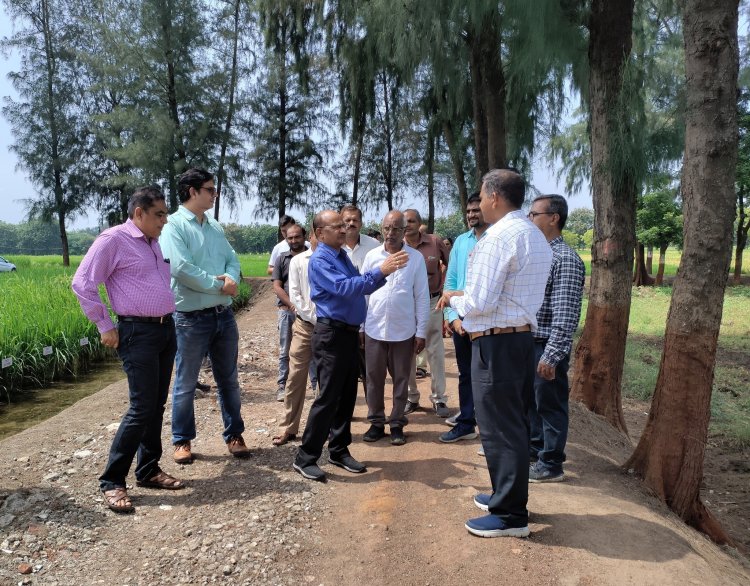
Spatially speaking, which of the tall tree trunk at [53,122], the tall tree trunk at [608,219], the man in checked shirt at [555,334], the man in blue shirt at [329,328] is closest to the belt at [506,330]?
the man in checked shirt at [555,334]

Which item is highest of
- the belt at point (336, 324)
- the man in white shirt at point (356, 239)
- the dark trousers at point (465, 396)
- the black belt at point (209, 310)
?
the man in white shirt at point (356, 239)

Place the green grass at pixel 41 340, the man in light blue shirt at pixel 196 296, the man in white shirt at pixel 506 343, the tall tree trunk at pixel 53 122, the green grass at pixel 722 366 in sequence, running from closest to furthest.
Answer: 1. the man in white shirt at pixel 506 343
2. the man in light blue shirt at pixel 196 296
3. the green grass at pixel 722 366
4. the green grass at pixel 41 340
5. the tall tree trunk at pixel 53 122

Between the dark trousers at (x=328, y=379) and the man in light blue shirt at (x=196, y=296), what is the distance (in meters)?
0.71

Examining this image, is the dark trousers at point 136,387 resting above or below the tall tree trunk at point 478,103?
below

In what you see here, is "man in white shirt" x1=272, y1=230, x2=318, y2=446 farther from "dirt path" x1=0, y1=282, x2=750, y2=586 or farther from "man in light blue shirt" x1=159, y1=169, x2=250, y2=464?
"man in light blue shirt" x1=159, y1=169, x2=250, y2=464

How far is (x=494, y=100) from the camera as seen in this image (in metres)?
8.63

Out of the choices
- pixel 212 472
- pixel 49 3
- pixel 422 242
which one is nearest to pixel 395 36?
pixel 422 242

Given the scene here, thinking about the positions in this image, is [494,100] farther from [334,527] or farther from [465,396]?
[334,527]

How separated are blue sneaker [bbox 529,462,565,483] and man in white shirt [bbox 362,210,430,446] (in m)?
1.04

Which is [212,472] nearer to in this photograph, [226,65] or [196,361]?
[196,361]

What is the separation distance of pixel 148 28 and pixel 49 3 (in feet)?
20.1

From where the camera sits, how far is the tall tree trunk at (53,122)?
70.4ft

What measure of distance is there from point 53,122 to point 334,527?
2365cm

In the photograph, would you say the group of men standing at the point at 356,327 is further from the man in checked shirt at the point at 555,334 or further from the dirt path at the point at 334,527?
the dirt path at the point at 334,527
